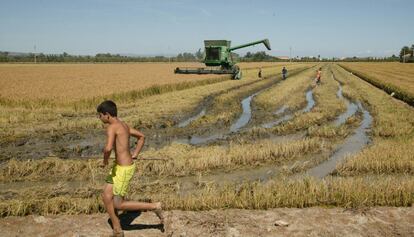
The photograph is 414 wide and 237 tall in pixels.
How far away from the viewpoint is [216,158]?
32.3 feet

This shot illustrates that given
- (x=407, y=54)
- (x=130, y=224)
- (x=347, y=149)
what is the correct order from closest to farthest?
(x=130, y=224) < (x=347, y=149) < (x=407, y=54)

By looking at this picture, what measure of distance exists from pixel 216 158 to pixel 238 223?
12.6 feet

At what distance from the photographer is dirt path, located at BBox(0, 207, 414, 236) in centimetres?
575

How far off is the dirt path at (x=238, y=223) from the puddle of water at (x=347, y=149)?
10.0 feet

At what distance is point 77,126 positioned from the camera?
14469 millimetres

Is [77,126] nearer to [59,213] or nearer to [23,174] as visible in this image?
[23,174]

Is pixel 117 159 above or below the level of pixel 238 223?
above

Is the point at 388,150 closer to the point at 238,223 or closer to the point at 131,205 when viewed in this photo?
the point at 238,223

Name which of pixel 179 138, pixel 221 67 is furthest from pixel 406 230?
pixel 221 67

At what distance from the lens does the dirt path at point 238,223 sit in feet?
18.9

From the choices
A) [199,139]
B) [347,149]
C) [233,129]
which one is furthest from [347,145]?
[199,139]

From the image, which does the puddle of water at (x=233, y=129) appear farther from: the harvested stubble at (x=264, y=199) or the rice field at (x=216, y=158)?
the harvested stubble at (x=264, y=199)

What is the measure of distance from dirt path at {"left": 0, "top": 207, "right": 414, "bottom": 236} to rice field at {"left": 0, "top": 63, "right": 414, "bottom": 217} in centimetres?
28

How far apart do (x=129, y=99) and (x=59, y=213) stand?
16723mm
